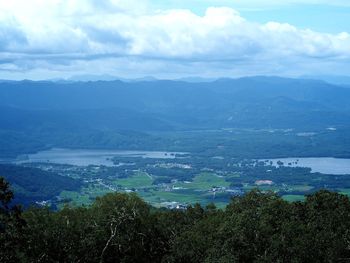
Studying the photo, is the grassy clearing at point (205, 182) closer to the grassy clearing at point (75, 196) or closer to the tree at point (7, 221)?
the grassy clearing at point (75, 196)

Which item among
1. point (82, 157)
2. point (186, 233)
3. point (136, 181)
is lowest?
point (136, 181)

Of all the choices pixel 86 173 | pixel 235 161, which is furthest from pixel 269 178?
pixel 86 173

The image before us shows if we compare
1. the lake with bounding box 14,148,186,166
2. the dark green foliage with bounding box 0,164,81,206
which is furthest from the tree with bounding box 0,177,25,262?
the lake with bounding box 14,148,186,166

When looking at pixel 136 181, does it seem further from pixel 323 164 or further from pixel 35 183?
pixel 323 164

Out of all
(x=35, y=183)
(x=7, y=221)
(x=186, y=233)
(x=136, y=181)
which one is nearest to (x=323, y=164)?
(x=136, y=181)

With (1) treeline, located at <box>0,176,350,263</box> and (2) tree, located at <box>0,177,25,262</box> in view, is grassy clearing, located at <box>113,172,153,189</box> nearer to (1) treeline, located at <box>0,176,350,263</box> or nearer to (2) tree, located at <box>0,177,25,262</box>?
(1) treeline, located at <box>0,176,350,263</box>

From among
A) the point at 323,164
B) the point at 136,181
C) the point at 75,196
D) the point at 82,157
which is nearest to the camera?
the point at 75,196
